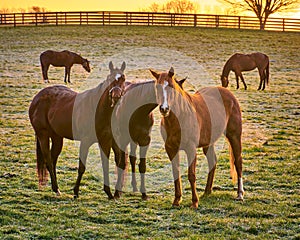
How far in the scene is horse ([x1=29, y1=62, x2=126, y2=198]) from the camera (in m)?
6.79

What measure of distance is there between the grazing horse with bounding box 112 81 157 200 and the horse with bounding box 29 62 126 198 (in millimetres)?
225

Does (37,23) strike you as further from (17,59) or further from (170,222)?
(170,222)

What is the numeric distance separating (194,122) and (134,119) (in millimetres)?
972

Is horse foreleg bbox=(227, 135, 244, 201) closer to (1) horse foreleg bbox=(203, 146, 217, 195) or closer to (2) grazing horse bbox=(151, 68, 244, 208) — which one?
(2) grazing horse bbox=(151, 68, 244, 208)

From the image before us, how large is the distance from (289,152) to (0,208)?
19.1ft

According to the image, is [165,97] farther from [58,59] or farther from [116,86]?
[58,59]

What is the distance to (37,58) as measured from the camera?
26000 mm

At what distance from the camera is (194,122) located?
657 centimetres

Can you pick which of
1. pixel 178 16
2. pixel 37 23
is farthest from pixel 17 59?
pixel 178 16

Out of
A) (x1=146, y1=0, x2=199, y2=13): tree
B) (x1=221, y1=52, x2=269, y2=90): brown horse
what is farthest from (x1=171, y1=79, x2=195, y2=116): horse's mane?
(x1=146, y1=0, x2=199, y2=13): tree

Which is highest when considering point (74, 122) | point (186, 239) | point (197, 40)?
point (197, 40)

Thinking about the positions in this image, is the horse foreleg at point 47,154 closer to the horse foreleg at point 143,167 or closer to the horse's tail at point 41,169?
the horse's tail at point 41,169

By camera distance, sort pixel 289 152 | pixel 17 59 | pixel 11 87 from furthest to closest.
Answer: pixel 17 59 < pixel 11 87 < pixel 289 152

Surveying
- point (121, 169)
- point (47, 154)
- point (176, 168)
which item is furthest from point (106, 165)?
point (176, 168)
